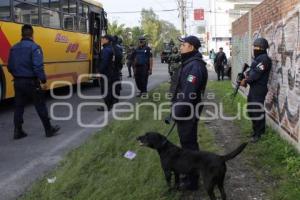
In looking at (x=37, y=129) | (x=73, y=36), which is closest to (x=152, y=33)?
(x=73, y=36)

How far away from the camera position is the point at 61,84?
1438 cm

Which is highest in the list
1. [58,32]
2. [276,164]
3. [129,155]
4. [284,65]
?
[58,32]

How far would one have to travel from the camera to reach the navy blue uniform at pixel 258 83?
8.02 meters

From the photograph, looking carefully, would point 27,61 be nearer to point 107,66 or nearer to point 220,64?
point 107,66

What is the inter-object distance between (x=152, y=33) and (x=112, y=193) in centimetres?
7578

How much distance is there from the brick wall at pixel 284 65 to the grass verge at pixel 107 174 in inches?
50.3

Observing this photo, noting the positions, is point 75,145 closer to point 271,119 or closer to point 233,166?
point 233,166

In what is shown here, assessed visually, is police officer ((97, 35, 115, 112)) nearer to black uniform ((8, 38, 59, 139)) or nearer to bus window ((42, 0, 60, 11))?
bus window ((42, 0, 60, 11))

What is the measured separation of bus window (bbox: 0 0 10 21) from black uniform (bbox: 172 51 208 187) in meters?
6.35

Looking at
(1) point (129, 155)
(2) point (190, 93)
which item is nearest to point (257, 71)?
(1) point (129, 155)

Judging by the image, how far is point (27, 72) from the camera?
8.37 m

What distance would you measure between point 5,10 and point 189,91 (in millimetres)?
6765

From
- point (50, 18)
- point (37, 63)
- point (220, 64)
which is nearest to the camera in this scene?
point (37, 63)

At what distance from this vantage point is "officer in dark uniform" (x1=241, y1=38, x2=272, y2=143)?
803 cm
